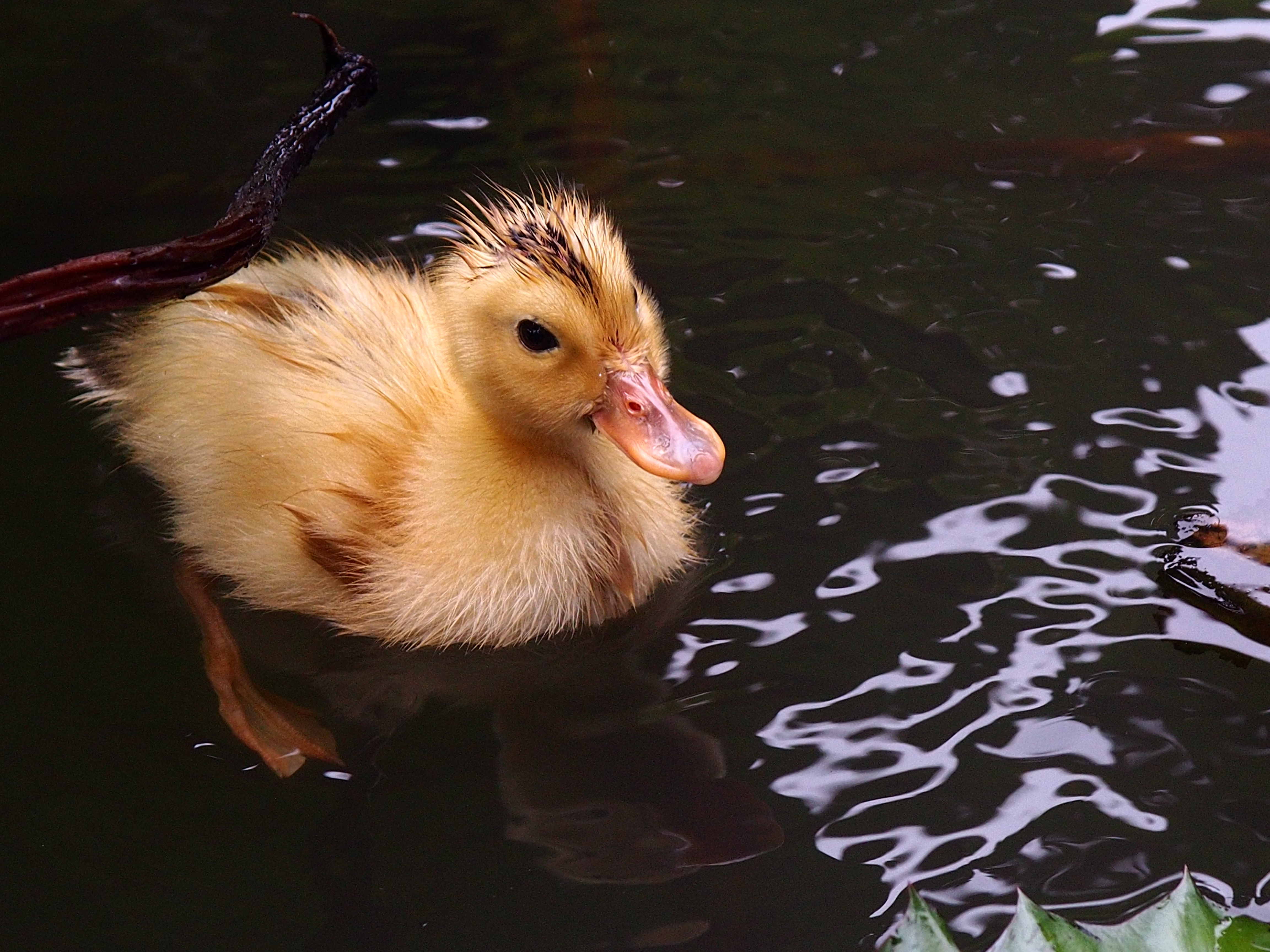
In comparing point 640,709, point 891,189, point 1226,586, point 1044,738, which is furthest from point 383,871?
point 891,189

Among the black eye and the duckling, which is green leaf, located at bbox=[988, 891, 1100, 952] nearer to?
the duckling

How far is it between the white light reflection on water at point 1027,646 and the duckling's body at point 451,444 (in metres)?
0.43

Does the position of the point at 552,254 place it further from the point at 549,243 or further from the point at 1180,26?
the point at 1180,26

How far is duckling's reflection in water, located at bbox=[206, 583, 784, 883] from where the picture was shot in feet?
6.88

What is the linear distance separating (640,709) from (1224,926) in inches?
39.4

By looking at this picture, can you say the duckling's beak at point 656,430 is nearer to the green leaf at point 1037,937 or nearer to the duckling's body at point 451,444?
the duckling's body at point 451,444

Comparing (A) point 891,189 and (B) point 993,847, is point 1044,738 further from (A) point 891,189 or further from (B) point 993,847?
(A) point 891,189

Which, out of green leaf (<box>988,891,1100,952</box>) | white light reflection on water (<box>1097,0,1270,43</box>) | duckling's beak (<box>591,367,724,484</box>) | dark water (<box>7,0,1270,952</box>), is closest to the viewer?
green leaf (<box>988,891,1100,952</box>)

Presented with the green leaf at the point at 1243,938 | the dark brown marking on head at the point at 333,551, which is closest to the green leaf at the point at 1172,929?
the green leaf at the point at 1243,938

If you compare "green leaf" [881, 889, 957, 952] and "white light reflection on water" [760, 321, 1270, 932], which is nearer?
"green leaf" [881, 889, 957, 952]

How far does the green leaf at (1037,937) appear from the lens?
1471mm

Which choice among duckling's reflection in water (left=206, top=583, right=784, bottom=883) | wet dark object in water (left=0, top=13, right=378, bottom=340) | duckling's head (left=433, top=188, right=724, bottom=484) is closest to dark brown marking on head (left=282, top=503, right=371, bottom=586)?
duckling's reflection in water (left=206, top=583, right=784, bottom=883)

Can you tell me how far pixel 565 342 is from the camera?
2348 mm

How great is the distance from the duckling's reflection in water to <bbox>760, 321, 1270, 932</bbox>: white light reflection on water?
135mm
